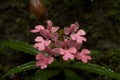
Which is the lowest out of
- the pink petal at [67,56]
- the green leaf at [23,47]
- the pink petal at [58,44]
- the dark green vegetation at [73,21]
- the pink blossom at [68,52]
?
the pink petal at [67,56]

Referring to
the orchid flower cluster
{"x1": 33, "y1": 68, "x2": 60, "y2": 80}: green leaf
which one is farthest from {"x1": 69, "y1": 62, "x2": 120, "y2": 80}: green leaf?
the orchid flower cluster

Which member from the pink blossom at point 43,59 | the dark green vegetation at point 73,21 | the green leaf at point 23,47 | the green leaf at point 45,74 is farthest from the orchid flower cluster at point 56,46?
the dark green vegetation at point 73,21

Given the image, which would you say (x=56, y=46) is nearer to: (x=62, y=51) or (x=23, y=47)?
(x=62, y=51)

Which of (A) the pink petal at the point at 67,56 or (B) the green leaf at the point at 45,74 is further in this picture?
(B) the green leaf at the point at 45,74

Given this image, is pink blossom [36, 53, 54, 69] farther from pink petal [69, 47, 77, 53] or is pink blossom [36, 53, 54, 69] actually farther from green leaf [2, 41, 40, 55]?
green leaf [2, 41, 40, 55]

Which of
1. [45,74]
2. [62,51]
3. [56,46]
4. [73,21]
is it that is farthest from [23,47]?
[73,21]

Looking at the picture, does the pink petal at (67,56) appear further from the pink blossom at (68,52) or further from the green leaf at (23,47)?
the green leaf at (23,47)

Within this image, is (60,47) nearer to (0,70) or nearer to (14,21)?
(0,70)

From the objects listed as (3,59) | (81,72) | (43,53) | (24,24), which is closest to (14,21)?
(24,24)
